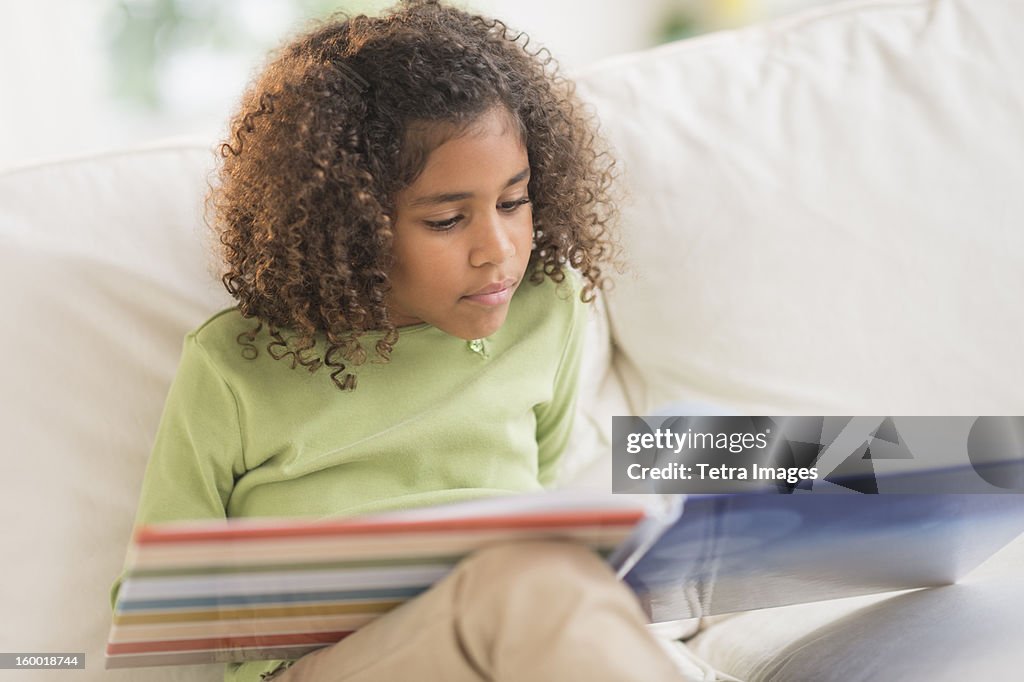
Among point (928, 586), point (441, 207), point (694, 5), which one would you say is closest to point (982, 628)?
point (928, 586)

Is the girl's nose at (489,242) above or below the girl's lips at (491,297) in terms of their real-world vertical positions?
above

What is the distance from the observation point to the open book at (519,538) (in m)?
0.64

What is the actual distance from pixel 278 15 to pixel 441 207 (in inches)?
79.1

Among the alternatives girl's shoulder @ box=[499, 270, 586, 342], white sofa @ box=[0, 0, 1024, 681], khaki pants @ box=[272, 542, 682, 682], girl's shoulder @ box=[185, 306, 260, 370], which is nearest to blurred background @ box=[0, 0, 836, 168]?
white sofa @ box=[0, 0, 1024, 681]

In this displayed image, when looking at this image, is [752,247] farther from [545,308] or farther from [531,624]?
[531,624]

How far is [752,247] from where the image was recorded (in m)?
1.22

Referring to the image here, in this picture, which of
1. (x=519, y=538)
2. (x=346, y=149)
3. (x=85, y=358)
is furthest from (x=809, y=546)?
(x=85, y=358)

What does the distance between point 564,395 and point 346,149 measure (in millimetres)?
393

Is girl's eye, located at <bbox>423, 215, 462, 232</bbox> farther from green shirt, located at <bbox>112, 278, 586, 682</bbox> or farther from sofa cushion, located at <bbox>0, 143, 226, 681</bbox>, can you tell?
sofa cushion, located at <bbox>0, 143, 226, 681</bbox>

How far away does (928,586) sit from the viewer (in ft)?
3.21

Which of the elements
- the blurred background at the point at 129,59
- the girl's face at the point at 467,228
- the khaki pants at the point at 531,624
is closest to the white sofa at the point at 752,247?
the girl's face at the point at 467,228

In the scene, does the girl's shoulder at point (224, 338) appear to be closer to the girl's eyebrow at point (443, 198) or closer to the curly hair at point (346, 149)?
the curly hair at point (346, 149)

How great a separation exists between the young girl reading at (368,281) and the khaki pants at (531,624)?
0.32ft

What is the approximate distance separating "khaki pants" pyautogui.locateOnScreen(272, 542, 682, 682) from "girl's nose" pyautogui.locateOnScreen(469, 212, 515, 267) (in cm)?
30
